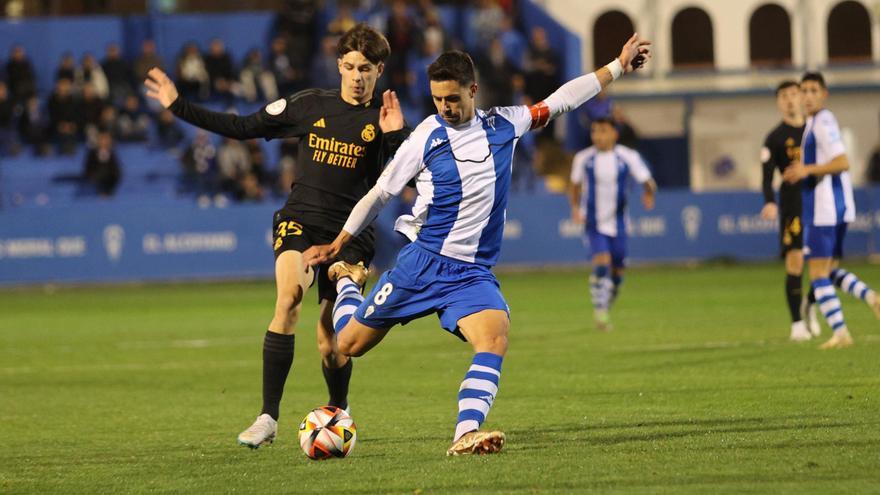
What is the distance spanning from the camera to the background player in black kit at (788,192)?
13.9m

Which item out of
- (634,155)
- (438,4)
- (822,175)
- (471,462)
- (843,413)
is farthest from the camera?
(438,4)

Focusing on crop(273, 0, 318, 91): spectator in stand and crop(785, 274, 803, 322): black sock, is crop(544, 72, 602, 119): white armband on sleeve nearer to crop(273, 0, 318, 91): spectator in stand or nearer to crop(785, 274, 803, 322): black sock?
crop(785, 274, 803, 322): black sock

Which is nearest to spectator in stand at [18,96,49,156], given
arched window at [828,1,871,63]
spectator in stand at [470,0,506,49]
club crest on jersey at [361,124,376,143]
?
spectator in stand at [470,0,506,49]

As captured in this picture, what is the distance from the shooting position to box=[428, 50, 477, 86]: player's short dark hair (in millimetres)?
7504

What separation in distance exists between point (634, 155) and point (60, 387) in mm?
7851

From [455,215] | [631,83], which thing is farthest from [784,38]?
[455,215]

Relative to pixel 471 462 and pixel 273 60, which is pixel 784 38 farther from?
pixel 471 462

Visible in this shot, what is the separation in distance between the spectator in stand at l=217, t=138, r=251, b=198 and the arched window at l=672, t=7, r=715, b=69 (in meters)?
16.8

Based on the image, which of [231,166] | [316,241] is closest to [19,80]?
[231,166]

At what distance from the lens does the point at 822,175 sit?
43.9ft

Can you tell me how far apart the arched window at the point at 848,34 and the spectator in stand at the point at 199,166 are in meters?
19.6

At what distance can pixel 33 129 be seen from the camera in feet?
103

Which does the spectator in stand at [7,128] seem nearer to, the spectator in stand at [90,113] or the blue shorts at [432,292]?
the spectator in stand at [90,113]

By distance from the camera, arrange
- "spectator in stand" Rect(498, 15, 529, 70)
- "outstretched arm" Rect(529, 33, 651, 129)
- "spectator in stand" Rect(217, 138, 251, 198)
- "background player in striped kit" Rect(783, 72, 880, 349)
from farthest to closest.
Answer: "spectator in stand" Rect(498, 15, 529, 70) < "spectator in stand" Rect(217, 138, 251, 198) < "background player in striped kit" Rect(783, 72, 880, 349) < "outstretched arm" Rect(529, 33, 651, 129)
